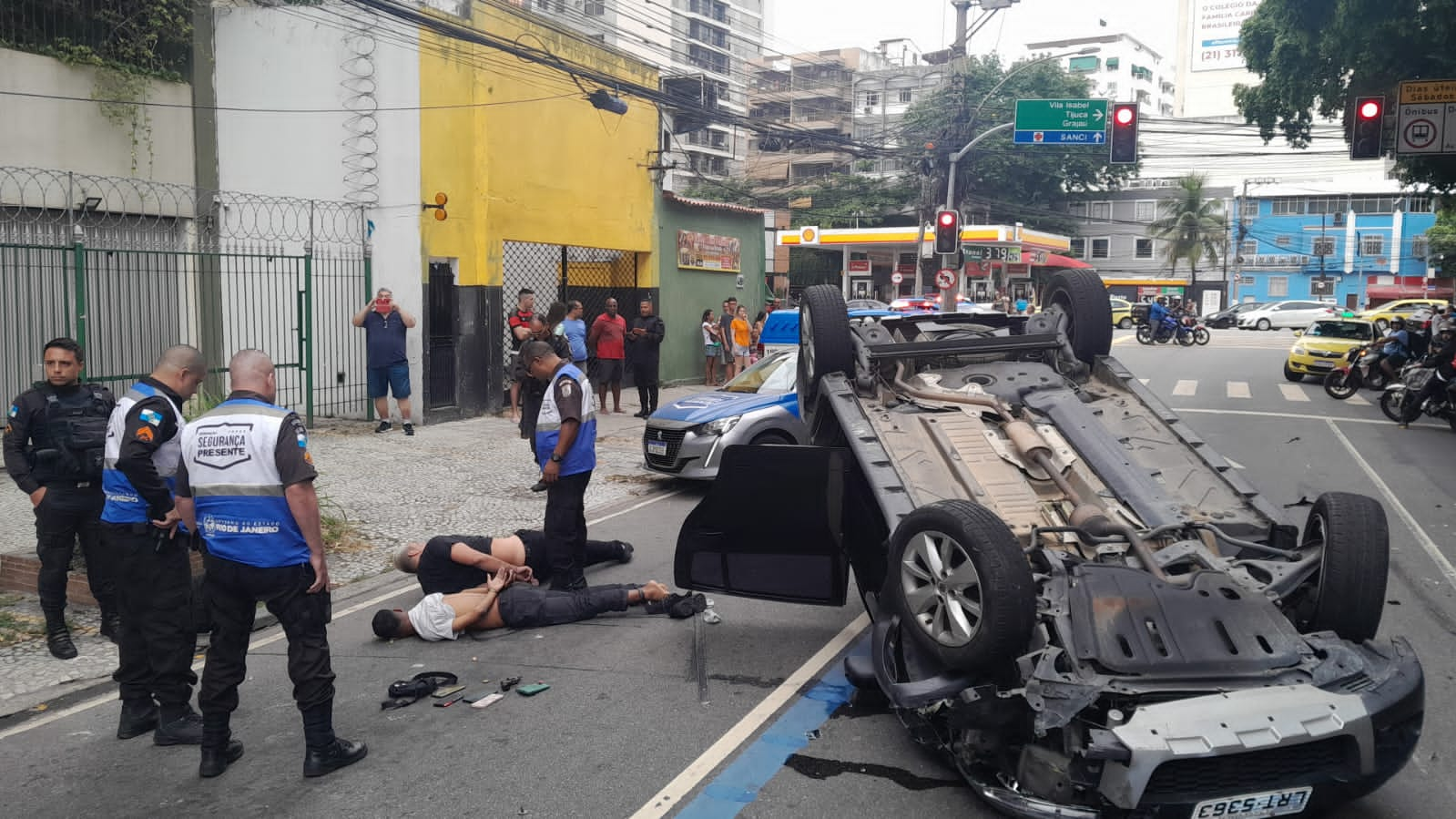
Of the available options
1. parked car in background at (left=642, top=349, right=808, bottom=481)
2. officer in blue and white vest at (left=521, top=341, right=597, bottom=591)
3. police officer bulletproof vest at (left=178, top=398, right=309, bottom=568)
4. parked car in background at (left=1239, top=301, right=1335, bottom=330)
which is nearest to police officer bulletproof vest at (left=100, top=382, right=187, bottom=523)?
police officer bulletproof vest at (left=178, top=398, right=309, bottom=568)

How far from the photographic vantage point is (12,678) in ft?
18.5

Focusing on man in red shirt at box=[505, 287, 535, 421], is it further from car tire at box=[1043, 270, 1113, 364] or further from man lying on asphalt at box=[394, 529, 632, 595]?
car tire at box=[1043, 270, 1113, 364]

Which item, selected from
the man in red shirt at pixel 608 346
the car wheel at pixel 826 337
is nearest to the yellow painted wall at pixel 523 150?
the man in red shirt at pixel 608 346

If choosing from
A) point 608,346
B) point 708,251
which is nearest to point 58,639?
point 608,346

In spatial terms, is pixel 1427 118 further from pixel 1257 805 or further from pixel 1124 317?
pixel 1124 317

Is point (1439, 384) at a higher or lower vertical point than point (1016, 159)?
lower

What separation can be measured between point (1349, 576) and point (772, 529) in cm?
259

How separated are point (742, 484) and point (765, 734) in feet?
4.34

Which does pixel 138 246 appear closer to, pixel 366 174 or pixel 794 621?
pixel 366 174

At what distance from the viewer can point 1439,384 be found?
1564cm

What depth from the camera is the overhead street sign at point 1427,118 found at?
15.0m

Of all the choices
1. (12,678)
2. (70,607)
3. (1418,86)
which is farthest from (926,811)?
(1418,86)

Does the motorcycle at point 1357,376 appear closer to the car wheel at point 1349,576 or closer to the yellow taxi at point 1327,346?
the yellow taxi at point 1327,346

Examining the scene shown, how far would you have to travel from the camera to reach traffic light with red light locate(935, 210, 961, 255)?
73.6 feet
